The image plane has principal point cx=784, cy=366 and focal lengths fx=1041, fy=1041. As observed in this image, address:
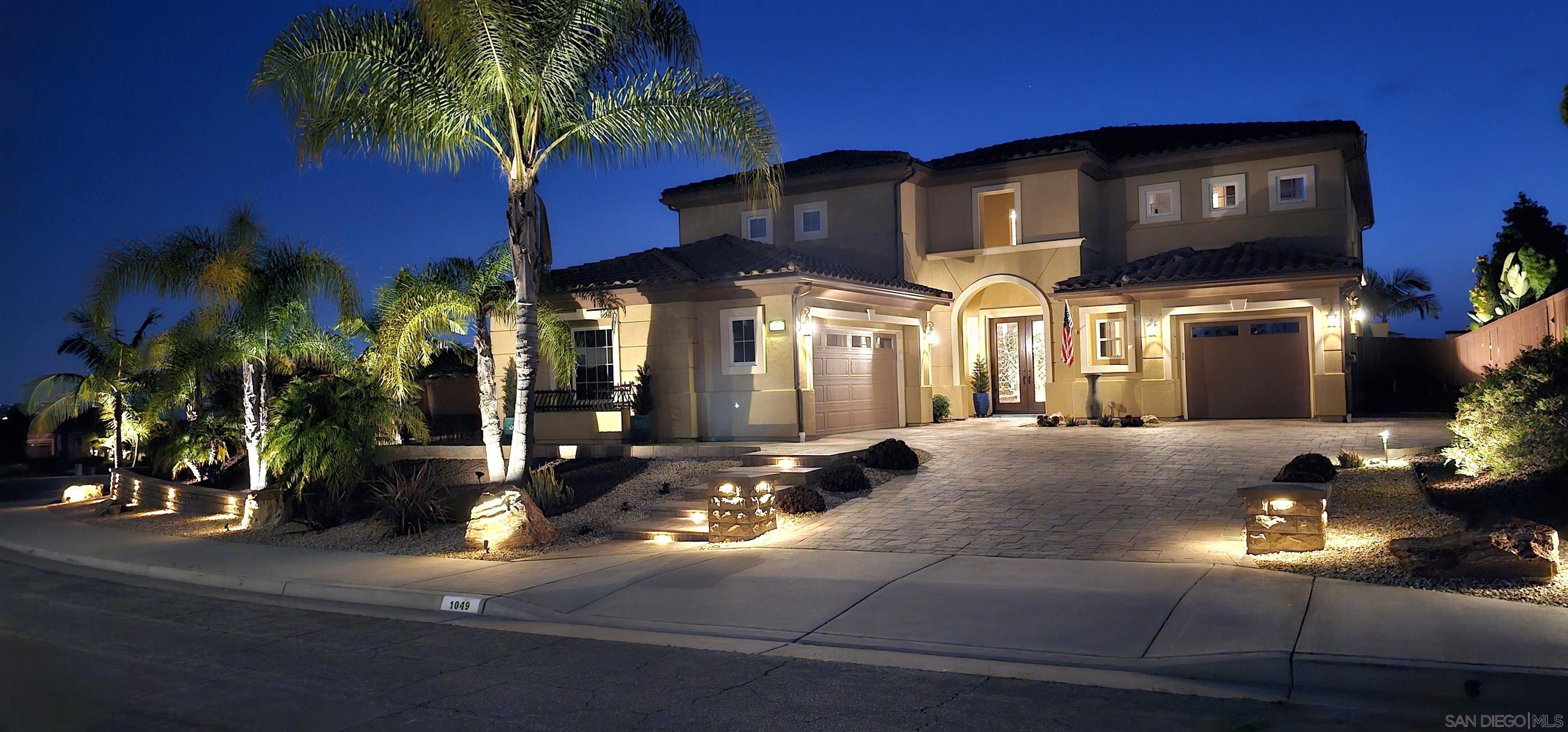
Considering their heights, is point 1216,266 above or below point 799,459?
above

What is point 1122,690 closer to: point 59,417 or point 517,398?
point 517,398

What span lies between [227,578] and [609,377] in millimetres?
9433

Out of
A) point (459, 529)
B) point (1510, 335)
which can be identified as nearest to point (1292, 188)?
point (1510, 335)

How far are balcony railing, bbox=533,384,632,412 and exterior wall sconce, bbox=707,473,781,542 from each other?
25.5ft

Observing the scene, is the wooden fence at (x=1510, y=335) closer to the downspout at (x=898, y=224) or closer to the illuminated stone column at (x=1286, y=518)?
the illuminated stone column at (x=1286, y=518)

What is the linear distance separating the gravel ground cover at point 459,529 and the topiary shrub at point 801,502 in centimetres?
181

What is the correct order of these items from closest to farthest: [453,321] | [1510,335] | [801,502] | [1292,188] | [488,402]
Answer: [801,502]
[1510,335]
[488,402]
[453,321]
[1292,188]

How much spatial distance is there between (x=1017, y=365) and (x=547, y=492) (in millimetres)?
15210

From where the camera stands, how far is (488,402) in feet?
50.1

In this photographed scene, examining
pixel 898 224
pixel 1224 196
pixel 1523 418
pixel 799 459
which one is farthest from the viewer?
pixel 898 224

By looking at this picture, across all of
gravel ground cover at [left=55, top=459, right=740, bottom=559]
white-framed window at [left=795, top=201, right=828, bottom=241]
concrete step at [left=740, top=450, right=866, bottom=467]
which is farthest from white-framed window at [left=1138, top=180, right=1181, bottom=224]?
gravel ground cover at [left=55, top=459, right=740, bottom=559]

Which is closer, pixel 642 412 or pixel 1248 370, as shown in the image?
pixel 642 412

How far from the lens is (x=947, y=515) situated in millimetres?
11953

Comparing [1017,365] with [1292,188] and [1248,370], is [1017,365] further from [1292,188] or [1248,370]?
[1292,188]
